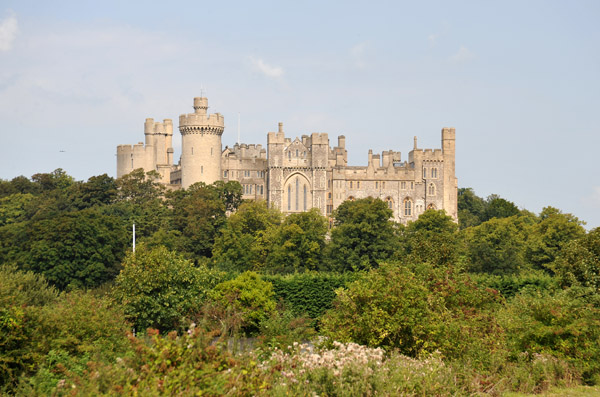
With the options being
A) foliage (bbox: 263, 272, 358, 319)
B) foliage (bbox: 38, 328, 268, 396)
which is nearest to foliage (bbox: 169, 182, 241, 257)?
foliage (bbox: 263, 272, 358, 319)

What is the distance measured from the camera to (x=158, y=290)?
39531 mm

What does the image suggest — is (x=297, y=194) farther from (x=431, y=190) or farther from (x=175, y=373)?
(x=175, y=373)

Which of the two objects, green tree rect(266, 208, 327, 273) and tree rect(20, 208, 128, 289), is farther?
green tree rect(266, 208, 327, 273)

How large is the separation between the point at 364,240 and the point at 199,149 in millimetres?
25926

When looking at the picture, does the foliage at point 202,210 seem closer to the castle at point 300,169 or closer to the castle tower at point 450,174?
the castle at point 300,169

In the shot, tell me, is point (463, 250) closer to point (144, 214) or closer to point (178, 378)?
point (144, 214)

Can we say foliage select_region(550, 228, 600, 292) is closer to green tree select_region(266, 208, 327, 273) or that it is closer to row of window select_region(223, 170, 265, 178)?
green tree select_region(266, 208, 327, 273)

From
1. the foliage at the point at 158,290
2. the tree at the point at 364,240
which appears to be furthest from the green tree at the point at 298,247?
the foliage at the point at 158,290

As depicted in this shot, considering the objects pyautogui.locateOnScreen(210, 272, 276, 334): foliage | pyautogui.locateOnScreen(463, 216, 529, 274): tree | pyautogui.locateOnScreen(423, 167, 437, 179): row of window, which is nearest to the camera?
pyautogui.locateOnScreen(210, 272, 276, 334): foliage

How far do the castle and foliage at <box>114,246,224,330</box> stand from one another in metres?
39.4

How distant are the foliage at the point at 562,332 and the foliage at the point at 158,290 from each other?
Result: 54.1 feet

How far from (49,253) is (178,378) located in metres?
44.3

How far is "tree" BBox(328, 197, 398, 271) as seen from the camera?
61781mm

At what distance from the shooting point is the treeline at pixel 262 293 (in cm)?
1866
